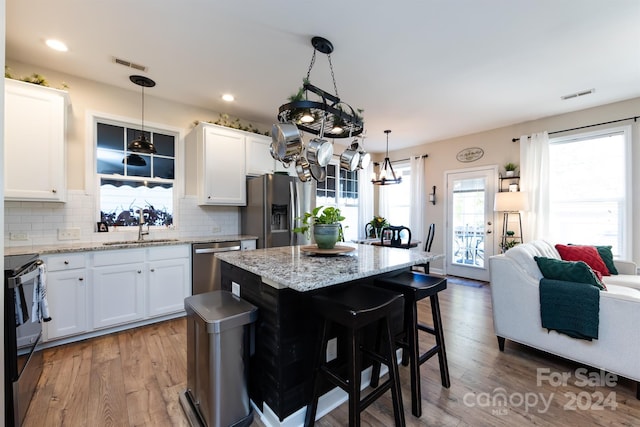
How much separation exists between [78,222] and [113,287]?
2.96 feet

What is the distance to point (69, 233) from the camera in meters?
2.99

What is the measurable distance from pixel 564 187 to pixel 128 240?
20.3 ft

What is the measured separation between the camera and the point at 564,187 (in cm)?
421

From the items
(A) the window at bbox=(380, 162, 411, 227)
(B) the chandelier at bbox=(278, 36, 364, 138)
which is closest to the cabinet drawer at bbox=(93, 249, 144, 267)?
(B) the chandelier at bbox=(278, 36, 364, 138)

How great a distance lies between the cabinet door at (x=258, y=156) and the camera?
3.98 meters

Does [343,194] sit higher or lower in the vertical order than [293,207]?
higher

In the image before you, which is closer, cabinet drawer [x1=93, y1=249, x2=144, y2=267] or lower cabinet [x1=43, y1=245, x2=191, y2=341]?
lower cabinet [x1=43, y1=245, x2=191, y2=341]

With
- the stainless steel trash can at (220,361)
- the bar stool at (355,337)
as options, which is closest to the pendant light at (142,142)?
the stainless steel trash can at (220,361)

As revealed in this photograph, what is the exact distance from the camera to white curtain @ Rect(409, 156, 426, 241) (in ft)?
19.2

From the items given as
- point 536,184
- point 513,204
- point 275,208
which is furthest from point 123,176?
point 536,184

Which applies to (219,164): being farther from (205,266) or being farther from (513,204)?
(513,204)

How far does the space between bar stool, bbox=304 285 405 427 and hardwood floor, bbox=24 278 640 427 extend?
303mm

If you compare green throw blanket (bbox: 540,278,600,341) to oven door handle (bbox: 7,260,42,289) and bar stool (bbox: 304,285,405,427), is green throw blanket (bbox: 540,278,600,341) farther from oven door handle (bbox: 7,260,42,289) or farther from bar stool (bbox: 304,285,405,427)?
oven door handle (bbox: 7,260,42,289)

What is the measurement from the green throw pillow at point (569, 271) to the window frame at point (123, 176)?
13.4 feet
